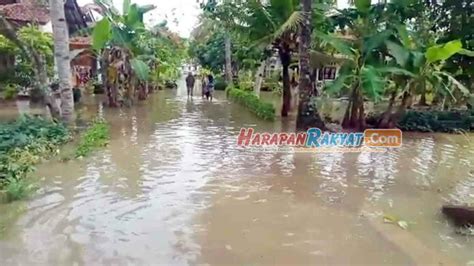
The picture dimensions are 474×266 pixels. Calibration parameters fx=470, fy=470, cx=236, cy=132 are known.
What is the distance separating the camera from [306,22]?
13.8m

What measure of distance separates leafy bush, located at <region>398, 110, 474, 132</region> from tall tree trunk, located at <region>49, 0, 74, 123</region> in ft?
35.5

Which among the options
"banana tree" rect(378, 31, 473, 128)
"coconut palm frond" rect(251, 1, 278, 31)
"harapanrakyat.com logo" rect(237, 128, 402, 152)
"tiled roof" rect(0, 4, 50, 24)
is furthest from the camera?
"tiled roof" rect(0, 4, 50, 24)

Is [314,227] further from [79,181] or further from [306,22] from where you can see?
[306,22]

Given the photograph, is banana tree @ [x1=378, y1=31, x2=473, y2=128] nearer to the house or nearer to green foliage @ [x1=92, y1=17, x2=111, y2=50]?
green foliage @ [x1=92, y1=17, x2=111, y2=50]

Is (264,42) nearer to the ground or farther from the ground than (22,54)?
farther from the ground

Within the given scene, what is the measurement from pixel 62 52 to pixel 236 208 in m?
8.53

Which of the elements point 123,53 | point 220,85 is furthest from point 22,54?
point 220,85

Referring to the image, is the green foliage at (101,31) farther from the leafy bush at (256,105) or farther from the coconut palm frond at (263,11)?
the leafy bush at (256,105)

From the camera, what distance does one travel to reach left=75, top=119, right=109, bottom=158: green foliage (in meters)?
10.7

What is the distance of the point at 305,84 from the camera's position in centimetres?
1448

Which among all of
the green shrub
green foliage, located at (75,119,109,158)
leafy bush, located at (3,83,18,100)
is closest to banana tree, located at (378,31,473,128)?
green foliage, located at (75,119,109,158)

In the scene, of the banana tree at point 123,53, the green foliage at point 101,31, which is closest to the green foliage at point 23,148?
the green foliage at point 101,31

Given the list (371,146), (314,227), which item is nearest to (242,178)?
(314,227)

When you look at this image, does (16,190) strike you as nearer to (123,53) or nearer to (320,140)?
(320,140)
